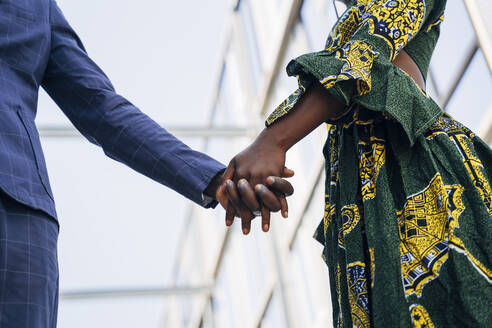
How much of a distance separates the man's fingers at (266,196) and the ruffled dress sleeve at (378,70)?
153mm

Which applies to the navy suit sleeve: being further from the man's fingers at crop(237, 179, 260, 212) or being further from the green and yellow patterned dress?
the green and yellow patterned dress

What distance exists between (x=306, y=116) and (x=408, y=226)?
1.04 ft

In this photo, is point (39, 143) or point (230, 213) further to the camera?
point (230, 213)

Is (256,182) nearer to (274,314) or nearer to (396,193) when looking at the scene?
(396,193)

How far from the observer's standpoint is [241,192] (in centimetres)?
182

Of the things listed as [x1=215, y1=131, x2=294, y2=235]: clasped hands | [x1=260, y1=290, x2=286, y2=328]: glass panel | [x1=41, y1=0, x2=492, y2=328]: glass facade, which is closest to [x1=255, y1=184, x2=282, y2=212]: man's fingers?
[x1=215, y1=131, x2=294, y2=235]: clasped hands

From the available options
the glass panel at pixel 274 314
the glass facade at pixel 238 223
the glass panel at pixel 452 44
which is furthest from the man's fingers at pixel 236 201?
the glass panel at pixel 274 314

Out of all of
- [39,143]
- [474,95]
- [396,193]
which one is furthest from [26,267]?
[474,95]

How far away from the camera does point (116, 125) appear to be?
1983mm

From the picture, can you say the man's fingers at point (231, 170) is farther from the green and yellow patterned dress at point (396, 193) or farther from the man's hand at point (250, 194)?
the green and yellow patterned dress at point (396, 193)

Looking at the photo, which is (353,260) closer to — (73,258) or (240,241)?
(240,241)

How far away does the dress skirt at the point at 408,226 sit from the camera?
4.88ft

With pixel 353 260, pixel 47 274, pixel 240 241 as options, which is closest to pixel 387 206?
pixel 353 260

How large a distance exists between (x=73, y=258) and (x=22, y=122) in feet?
30.1
